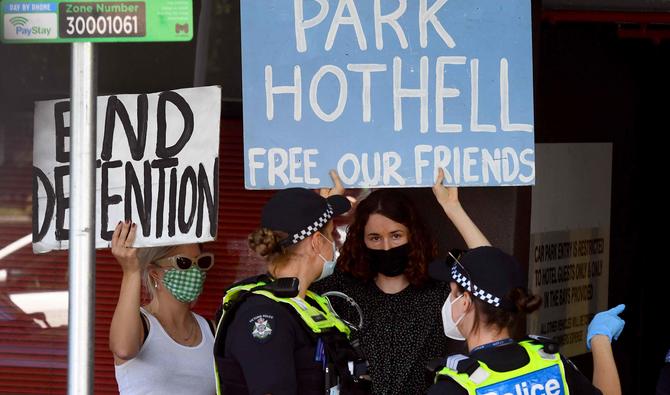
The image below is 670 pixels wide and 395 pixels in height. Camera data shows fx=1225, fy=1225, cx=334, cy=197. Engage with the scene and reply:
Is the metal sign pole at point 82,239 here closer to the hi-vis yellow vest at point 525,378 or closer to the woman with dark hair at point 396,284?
the hi-vis yellow vest at point 525,378

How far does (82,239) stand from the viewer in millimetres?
3410

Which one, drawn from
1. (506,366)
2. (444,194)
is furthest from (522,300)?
(444,194)

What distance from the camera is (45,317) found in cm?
637

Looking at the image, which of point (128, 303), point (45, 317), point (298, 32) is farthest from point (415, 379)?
point (45, 317)

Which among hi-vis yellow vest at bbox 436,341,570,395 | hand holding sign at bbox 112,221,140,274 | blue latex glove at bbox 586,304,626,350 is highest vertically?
hand holding sign at bbox 112,221,140,274

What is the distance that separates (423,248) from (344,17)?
946 mm

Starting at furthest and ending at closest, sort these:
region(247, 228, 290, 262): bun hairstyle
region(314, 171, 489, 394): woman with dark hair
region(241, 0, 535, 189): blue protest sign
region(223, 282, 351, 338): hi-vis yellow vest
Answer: region(241, 0, 535, 189): blue protest sign, region(314, 171, 489, 394): woman with dark hair, region(247, 228, 290, 262): bun hairstyle, region(223, 282, 351, 338): hi-vis yellow vest

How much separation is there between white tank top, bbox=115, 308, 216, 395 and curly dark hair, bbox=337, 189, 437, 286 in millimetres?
684

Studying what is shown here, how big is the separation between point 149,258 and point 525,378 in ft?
5.69

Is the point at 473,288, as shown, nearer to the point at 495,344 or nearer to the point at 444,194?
the point at 495,344

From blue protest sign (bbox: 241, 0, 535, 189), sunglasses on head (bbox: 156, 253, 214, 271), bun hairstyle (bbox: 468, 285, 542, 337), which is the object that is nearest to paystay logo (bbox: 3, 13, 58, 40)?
blue protest sign (bbox: 241, 0, 535, 189)

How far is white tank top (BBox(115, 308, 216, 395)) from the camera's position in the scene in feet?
14.5

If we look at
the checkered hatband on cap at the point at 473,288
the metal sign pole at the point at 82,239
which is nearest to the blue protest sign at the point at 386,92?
the checkered hatband on cap at the point at 473,288

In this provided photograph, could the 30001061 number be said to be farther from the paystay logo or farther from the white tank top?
the white tank top
